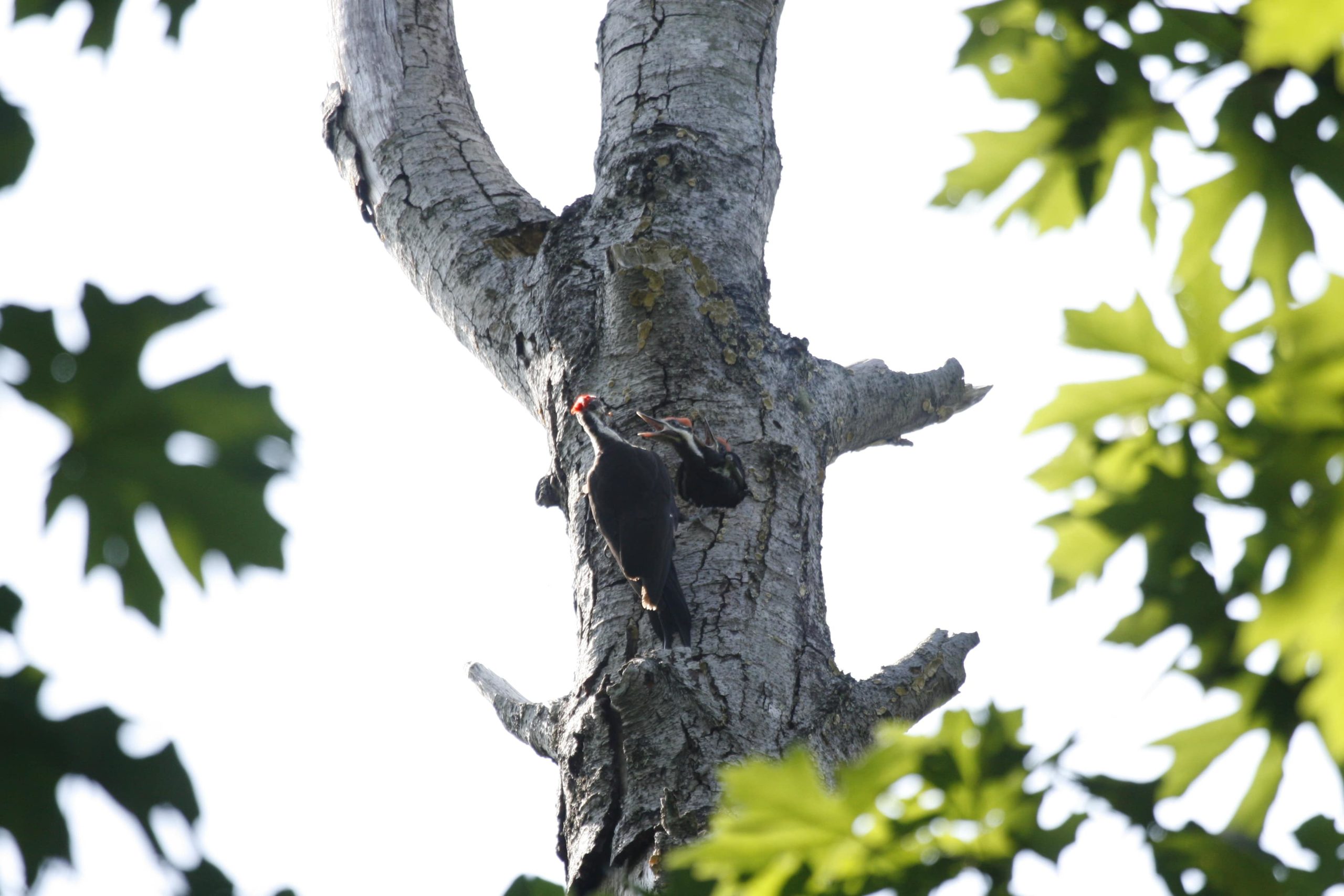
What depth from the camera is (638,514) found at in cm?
288

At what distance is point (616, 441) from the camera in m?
3.11

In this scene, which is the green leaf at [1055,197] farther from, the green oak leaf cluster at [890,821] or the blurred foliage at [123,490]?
the blurred foliage at [123,490]

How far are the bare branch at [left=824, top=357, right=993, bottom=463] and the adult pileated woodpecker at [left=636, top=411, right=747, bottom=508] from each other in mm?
506

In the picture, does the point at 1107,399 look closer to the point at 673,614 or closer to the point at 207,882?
the point at 207,882

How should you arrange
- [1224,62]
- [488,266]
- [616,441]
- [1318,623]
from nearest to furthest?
[1318,623]
[1224,62]
[616,441]
[488,266]

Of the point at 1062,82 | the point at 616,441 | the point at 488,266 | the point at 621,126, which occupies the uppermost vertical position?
the point at 621,126

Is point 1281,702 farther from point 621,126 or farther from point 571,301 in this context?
point 621,126

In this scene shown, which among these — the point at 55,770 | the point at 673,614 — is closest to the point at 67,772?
the point at 55,770

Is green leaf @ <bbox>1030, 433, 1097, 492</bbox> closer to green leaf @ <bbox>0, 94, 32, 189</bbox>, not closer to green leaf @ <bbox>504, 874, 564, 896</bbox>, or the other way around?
green leaf @ <bbox>504, 874, 564, 896</bbox>

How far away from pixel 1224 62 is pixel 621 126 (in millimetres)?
2647

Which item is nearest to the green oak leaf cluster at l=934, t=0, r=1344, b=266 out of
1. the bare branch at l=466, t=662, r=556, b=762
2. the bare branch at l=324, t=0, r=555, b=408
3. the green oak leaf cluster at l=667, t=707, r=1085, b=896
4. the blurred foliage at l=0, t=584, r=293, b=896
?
the green oak leaf cluster at l=667, t=707, r=1085, b=896

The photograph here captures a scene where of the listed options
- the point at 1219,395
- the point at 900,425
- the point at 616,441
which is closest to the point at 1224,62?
the point at 1219,395

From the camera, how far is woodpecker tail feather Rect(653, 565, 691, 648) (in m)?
2.53

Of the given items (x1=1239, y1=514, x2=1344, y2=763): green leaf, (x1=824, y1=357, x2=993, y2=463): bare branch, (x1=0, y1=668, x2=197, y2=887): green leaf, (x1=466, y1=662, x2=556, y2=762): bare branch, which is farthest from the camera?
(x1=824, y1=357, x2=993, y2=463): bare branch
